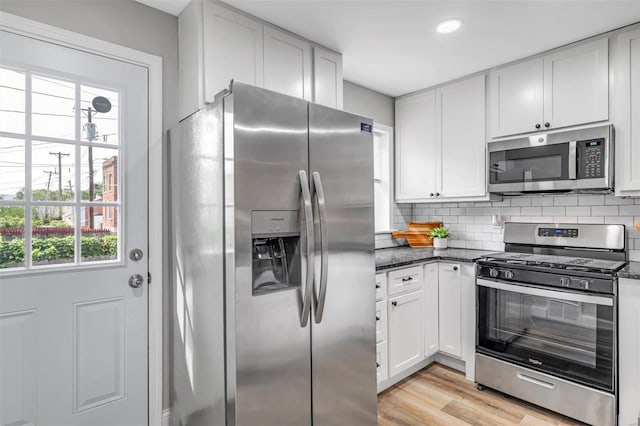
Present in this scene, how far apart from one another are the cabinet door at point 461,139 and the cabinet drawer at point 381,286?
46.7 inches

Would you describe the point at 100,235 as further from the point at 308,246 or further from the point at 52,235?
the point at 308,246

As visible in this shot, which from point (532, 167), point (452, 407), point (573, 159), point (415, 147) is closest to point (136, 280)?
point (452, 407)

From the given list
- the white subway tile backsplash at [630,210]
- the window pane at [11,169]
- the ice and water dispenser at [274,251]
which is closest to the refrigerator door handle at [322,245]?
the ice and water dispenser at [274,251]

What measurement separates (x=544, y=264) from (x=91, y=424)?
2.79 m

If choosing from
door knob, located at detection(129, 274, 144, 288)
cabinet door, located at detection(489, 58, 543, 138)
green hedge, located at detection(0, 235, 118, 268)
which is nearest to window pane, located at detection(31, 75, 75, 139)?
green hedge, located at detection(0, 235, 118, 268)

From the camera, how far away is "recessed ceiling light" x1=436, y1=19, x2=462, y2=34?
223cm

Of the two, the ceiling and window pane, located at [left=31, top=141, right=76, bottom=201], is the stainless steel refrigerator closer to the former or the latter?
window pane, located at [left=31, top=141, right=76, bottom=201]

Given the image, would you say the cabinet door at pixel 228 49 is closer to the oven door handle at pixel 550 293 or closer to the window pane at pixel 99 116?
the window pane at pixel 99 116

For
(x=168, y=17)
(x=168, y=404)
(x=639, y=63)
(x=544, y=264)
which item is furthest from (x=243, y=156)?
(x=639, y=63)

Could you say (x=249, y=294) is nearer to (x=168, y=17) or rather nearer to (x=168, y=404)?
(x=168, y=404)

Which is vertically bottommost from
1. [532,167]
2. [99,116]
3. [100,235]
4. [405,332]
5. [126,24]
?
[405,332]

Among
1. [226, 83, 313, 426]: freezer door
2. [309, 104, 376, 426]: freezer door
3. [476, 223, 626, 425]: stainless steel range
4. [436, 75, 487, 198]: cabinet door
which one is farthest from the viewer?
[436, 75, 487, 198]: cabinet door

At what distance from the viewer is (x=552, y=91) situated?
2619 mm

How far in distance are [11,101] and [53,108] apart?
16 cm
